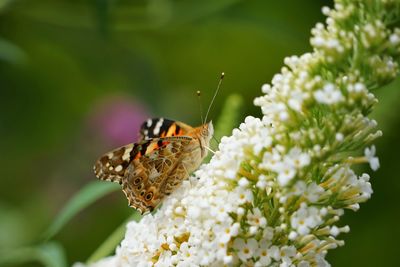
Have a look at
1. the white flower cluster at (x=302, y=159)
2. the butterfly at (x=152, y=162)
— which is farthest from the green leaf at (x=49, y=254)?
the white flower cluster at (x=302, y=159)

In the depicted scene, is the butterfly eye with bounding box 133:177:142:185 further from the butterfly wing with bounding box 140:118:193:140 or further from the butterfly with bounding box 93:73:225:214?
the butterfly wing with bounding box 140:118:193:140

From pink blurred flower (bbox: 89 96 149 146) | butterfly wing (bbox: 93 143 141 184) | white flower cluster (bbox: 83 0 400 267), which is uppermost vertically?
pink blurred flower (bbox: 89 96 149 146)

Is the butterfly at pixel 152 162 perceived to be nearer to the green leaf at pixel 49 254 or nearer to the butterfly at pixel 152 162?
the butterfly at pixel 152 162

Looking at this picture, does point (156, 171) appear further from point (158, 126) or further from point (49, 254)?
point (49, 254)

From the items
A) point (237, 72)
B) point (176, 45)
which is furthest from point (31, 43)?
point (237, 72)

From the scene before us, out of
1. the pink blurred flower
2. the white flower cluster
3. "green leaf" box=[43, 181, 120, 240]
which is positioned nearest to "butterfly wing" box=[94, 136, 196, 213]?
"green leaf" box=[43, 181, 120, 240]

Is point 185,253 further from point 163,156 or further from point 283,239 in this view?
point 163,156
